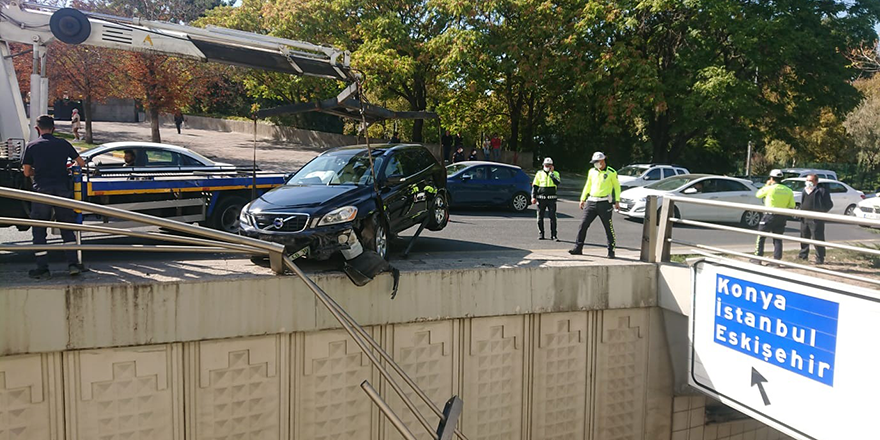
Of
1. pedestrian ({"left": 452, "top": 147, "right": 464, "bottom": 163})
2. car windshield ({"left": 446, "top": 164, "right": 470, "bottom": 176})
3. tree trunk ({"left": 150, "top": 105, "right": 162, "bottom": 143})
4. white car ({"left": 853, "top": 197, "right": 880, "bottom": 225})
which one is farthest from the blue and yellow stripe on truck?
tree trunk ({"left": 150, "top": 105, "right": 162, "bottom": 143})

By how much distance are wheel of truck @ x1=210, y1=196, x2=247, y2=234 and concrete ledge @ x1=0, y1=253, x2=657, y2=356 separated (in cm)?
328

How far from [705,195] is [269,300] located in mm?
13297

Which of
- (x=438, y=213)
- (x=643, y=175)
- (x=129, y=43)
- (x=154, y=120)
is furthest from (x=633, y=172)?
(x=154, y=120)

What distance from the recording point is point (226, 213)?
35.1ft

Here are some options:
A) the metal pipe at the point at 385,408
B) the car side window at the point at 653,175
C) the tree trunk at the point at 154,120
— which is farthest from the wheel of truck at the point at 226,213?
the tree trunk at the point at 154,120

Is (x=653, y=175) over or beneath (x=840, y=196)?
over

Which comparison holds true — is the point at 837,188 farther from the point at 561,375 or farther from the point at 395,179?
the point at 395,179

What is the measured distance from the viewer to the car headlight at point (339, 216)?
23.7 feet

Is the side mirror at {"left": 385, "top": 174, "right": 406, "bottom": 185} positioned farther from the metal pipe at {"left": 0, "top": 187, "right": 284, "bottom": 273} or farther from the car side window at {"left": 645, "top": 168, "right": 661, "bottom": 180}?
the car side window at {"left": 645, "top": 168, "right": 661, "bottom": 180}

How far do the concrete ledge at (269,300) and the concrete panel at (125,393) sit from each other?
5.8 inches

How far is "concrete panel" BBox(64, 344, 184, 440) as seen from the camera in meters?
5.76

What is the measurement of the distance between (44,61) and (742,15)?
24086 mm

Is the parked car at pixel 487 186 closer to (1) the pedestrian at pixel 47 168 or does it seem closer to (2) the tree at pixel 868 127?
(1) the pedestrian at pixel 47 168

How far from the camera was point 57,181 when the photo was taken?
685 centimetres
